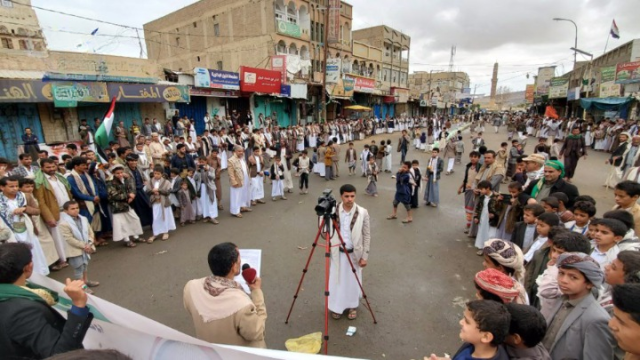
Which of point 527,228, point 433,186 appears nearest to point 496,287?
point 527,228

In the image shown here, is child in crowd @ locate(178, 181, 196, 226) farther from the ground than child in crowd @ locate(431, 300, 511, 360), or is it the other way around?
child in crowd @ locate(431, 300, 511, 360)

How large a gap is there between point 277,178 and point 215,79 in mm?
10275

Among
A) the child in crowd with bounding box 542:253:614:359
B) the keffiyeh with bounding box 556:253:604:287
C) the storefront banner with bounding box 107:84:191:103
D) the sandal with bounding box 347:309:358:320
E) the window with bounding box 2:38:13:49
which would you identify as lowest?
the sandal with bounding box 347:309:358:320

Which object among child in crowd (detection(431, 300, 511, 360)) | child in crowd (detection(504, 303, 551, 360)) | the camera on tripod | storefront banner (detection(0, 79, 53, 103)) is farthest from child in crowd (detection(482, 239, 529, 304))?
storefront banner (detection(0, 79, 53, 103))

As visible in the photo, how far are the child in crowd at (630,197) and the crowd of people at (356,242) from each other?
0.05ft

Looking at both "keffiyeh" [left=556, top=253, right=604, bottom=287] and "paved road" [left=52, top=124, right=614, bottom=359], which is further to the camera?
"paved road" [left=52, top=124, right=614, bottom=359]

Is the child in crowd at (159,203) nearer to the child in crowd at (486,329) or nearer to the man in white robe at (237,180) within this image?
the man in white robe at (237,180)

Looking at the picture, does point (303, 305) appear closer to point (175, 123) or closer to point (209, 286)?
point (209, 286)

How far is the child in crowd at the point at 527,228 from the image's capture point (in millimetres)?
3840

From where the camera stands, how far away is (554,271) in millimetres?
2377

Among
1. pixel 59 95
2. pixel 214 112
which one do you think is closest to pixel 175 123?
pixel 214 112

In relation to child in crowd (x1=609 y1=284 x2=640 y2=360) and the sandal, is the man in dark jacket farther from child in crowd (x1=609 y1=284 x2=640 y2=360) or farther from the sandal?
the sandal

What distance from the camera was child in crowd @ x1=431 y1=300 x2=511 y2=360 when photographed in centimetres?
154

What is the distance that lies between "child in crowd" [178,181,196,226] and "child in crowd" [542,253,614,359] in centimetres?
659
